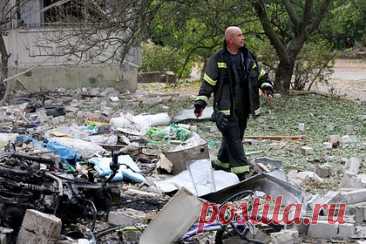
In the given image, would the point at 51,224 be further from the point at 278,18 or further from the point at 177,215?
the point at 278,18

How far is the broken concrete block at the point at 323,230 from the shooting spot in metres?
5.46

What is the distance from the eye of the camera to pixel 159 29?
14.9 metres

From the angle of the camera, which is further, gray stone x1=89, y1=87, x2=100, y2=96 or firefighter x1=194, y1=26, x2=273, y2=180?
gray stone x1=89, y1=87, x2=100, y2=96

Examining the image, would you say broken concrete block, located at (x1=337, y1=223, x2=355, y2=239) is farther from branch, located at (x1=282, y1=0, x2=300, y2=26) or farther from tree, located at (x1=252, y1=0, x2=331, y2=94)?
branch, located at (x1=282, y1=0, x2=300, y2=26)

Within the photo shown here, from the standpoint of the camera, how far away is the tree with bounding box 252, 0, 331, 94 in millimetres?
14273

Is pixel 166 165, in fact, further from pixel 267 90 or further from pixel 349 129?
pixel 349 129

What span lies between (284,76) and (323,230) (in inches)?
384

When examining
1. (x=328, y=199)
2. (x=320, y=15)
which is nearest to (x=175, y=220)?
(x=328, y=199)

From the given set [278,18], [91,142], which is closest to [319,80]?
[278,18]

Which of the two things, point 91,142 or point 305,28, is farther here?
point 305,28

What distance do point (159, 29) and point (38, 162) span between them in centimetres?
950

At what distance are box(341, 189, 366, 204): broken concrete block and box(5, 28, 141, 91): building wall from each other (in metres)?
11.4

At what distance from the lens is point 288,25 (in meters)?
15.4

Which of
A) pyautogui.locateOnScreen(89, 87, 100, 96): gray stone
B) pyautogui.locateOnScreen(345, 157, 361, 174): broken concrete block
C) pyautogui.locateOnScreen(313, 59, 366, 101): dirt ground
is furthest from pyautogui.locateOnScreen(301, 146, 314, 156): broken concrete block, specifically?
pyautogui.locateOnScreen(89, 87, 100, 96): gray stone
